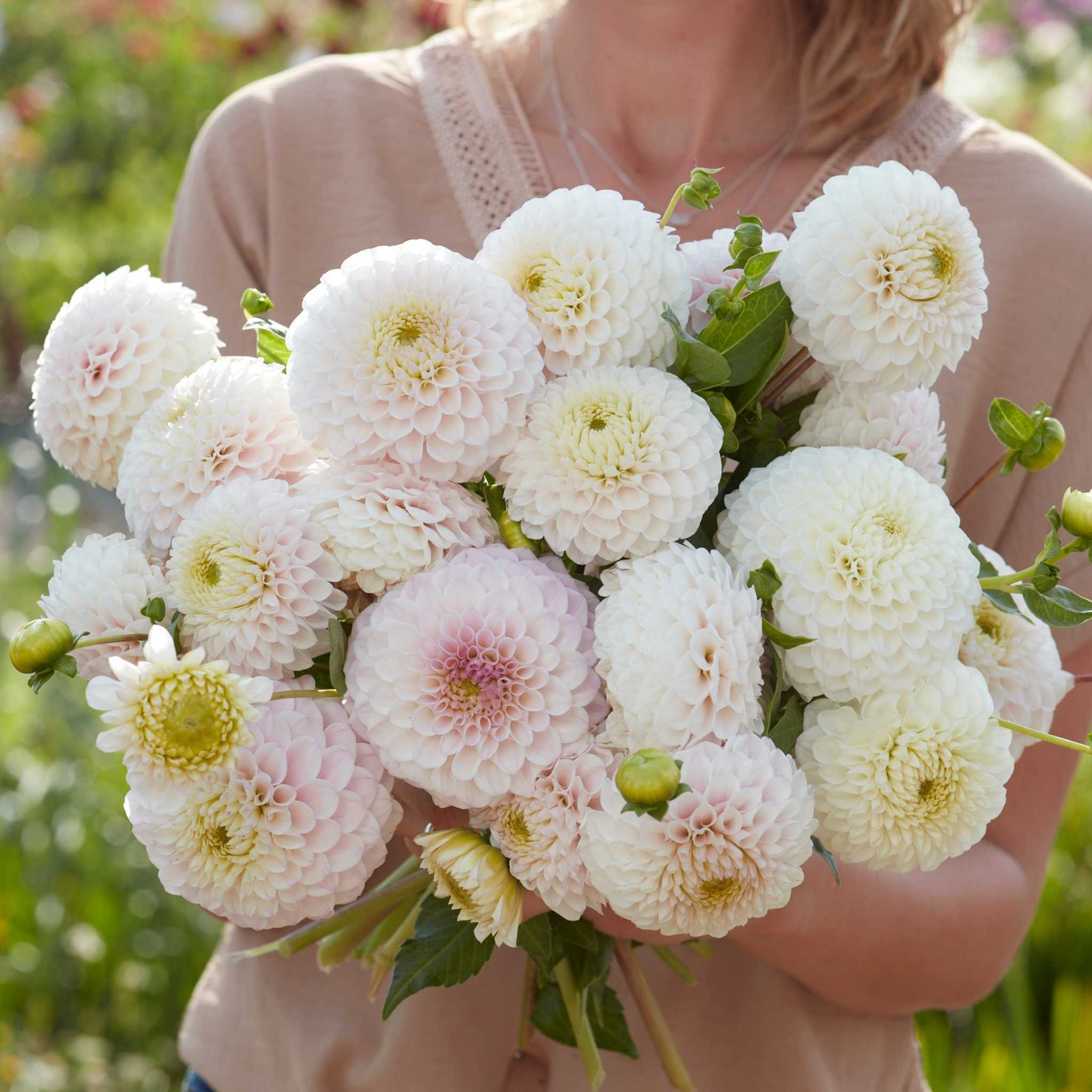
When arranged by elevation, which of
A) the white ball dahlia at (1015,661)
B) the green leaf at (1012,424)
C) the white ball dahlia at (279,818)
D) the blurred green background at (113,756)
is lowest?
the blurred green background at (113,756)

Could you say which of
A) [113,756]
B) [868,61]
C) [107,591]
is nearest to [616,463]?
[107,591]

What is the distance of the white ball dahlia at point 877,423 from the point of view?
707 millimetres

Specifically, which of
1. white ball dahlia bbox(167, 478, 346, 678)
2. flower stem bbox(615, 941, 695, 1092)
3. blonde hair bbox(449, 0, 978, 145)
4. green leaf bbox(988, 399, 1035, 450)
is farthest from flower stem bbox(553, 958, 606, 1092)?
blonde hair bbox(449, 0, 978, 145)

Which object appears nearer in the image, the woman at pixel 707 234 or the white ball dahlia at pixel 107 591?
the white ball dahlia at pixel 107 591

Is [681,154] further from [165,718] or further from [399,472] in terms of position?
[165,718]

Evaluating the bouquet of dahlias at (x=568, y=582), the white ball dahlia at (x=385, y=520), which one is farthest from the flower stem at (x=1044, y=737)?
the white ball dahlia at (x=385, y=520)

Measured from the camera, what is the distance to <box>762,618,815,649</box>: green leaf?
63 centimetres

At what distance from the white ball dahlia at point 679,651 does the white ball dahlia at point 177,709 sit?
0.58 feet

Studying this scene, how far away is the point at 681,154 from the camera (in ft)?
4.09

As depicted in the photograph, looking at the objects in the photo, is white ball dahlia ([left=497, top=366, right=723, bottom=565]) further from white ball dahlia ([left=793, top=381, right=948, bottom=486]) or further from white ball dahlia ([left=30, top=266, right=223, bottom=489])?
white ball dahlia ([left=30, top=266, right=223, bottom=489])

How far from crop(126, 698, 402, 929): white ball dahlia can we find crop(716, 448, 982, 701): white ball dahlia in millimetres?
241

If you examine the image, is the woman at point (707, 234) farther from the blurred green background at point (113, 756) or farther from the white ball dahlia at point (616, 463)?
the white ball dahlia at point (616, 463)

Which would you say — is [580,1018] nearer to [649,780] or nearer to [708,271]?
[649,780]

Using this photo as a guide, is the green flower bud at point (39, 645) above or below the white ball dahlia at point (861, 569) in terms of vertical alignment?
below
